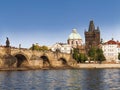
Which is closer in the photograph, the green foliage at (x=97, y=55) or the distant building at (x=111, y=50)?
the green foliage at (x=97, y=55)

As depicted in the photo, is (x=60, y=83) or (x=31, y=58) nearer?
(x=60, y=83)

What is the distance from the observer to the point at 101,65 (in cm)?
14475

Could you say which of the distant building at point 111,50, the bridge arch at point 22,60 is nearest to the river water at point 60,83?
the bridge arch at point 22,60

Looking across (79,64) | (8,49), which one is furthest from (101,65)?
(8,49)

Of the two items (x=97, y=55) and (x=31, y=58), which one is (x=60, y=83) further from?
(x=97, y=55)

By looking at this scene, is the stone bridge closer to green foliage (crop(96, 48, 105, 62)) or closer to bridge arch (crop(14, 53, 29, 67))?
bridge arch (crop(14, 53, 29, 67))

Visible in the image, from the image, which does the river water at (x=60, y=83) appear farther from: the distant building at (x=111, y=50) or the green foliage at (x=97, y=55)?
the distant building at (x=111, y=50)

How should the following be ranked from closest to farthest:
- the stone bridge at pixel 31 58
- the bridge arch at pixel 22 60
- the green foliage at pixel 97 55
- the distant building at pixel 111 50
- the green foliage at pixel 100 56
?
the stone bridge at pixel 31 58 < the bridge arch at pixel 22 60 < the green foliage at pixel 100 56 < the green foliage at pixel 97 55 < the distant building at pixel 111 50

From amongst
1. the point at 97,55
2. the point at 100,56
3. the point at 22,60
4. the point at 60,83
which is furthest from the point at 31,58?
the point at 60,83

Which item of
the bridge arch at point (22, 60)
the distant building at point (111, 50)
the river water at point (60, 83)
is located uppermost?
the distant building at point (111, 50)

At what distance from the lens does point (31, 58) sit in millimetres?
113562

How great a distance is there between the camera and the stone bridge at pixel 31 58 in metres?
99.0

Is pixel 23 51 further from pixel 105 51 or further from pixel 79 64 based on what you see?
pixel 105 51

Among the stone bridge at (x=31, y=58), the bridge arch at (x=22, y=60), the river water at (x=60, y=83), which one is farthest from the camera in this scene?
the bridge arch at (x=22, y=60)
